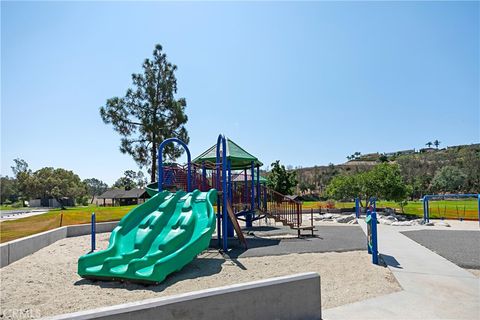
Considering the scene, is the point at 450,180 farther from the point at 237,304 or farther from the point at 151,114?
the point at 237,304

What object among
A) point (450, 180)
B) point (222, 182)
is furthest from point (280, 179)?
point (450, 180)

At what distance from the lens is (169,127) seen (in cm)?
2572

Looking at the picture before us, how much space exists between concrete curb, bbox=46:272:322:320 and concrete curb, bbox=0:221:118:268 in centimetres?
875

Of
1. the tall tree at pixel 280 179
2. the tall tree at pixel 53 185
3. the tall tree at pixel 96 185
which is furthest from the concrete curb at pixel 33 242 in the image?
the tall tree at pixel 96 185

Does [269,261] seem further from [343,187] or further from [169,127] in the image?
[343,187]

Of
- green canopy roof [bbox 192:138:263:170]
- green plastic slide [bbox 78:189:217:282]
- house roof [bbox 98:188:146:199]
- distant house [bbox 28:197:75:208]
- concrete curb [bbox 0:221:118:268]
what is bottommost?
distant house [bbox 28:197:75:208]

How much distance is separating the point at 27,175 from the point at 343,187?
6671 centimetres

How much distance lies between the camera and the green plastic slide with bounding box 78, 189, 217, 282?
7520mm

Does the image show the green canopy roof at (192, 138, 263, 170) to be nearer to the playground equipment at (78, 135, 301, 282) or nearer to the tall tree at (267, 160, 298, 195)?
the playground equipment at (78, 135, 301, 282)

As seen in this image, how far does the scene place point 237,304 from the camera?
13.4ft

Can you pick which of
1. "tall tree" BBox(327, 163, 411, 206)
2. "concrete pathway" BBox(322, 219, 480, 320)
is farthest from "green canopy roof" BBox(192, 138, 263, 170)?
"tall tree" BBox(327, 163, 411, 206)

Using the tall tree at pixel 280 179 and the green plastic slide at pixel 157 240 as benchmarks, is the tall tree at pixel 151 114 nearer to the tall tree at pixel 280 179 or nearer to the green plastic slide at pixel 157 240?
the green plastic slide at pixel 157 240

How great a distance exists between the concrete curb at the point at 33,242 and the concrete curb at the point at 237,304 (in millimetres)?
8747

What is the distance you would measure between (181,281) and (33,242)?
787 centimetres
